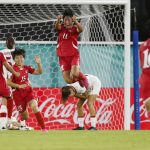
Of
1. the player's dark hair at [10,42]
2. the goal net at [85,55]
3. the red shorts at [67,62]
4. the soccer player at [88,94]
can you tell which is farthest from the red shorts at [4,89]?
the goal net at [85,55]

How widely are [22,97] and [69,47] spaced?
48.9 inches

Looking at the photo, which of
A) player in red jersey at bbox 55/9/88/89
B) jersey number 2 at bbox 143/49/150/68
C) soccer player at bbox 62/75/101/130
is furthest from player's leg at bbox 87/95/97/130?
jersey number 2 at bbox 143/49/150/68

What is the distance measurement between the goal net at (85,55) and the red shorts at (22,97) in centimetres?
188

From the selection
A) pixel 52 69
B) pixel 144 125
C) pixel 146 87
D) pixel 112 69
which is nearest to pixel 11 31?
pixel 52 69

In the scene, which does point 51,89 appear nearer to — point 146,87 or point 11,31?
point 11,31

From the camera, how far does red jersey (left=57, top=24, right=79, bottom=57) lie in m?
12.2

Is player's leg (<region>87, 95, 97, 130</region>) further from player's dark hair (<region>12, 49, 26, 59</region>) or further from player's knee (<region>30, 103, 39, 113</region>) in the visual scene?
player's dark hair (<region>12, 49, 26, 59</region>)

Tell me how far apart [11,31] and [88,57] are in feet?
5.23

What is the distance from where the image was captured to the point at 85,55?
14.0m

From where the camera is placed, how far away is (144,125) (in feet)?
45.3

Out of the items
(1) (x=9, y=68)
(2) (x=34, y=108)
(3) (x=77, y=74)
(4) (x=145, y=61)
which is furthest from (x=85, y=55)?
(4) (x=145, y=61)

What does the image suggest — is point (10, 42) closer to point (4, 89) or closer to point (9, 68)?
point (4, 89)
